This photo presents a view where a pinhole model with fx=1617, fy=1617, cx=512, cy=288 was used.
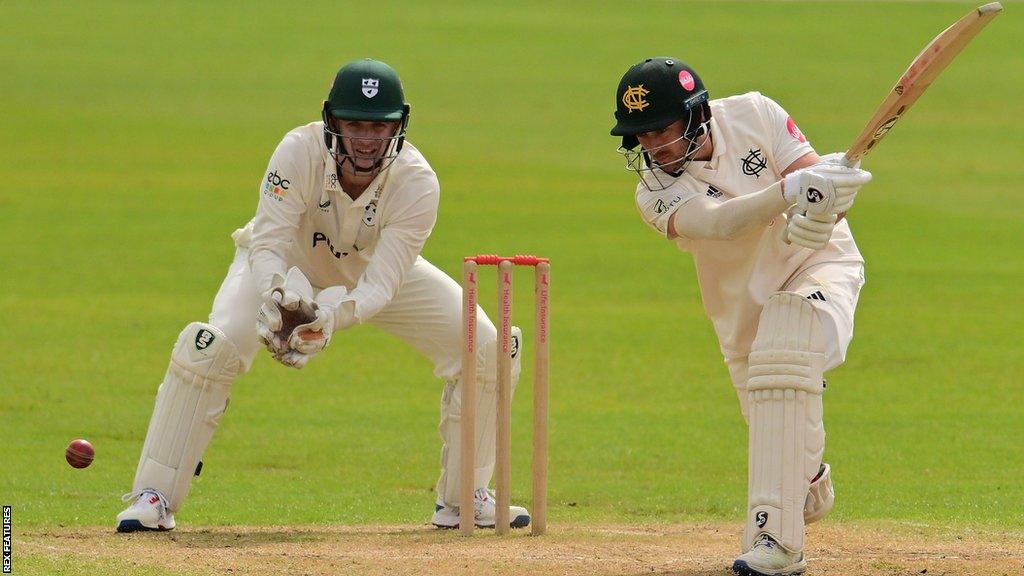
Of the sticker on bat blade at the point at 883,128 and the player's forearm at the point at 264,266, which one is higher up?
the sticker on bat blade at the point at 883,128

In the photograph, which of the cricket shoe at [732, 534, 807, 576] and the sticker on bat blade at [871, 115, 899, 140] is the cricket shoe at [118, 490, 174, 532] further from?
the sticker on bat blade at [871, 115, 899, 140]

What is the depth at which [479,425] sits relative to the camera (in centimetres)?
602

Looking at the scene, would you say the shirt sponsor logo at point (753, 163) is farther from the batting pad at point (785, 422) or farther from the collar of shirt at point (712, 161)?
the batting pad at point (785, 422)

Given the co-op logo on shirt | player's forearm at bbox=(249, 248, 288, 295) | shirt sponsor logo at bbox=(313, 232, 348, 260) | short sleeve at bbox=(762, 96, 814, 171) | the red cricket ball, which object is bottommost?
the red cricket ball

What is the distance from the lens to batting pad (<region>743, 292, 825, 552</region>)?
455cm

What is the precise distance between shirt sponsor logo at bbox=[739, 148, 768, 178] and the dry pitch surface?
1218mm

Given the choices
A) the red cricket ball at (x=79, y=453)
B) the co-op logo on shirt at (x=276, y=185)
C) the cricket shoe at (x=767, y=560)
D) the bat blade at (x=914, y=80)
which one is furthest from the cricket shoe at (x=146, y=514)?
the bat blade at (x=914, y=80)

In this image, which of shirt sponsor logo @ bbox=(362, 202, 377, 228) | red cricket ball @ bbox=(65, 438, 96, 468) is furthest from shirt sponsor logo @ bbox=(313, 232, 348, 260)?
red cricket ball @ bbox=(65, 438, 96, 468)

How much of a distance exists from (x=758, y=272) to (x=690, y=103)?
0.59 metres

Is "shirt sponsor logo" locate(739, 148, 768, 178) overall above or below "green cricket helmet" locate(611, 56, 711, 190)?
below

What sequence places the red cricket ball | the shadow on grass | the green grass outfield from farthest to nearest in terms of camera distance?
1. the green grass outfield
2. the red cricket ball
3. the shadow on grass

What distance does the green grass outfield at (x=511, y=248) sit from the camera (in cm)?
747

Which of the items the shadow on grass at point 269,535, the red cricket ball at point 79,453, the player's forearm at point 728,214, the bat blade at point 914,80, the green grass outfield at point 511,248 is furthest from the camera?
the green grass outfield at point 511,248

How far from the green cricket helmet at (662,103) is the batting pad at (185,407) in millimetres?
1652
